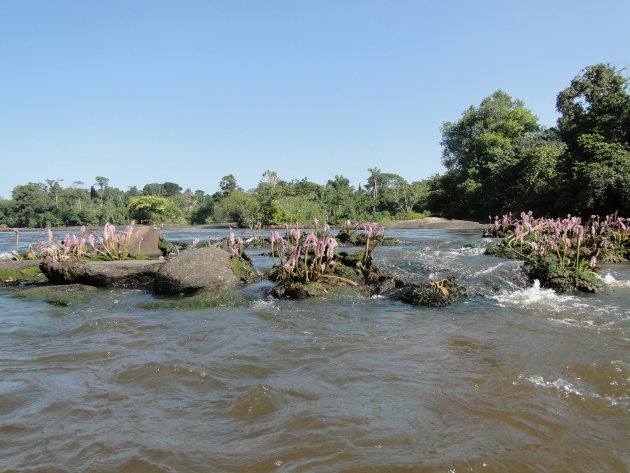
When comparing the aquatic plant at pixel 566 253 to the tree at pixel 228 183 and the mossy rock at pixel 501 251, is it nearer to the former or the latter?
the mossy rock at pixel 501 251

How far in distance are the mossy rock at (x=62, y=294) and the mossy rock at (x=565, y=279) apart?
29.8 feet

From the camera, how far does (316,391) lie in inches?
152

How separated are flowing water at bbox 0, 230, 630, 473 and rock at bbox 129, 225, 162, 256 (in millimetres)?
6855

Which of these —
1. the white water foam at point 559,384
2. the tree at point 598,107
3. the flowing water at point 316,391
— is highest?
the tree at point 598,107

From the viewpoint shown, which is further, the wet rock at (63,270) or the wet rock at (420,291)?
the wet rock at (63,270)

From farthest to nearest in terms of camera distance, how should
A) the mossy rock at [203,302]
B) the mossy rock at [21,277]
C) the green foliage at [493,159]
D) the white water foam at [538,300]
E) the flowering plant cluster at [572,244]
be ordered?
the green foliage at [493,159] → the flowering plant cluster at [572,244] → the mossy rock at [21,277] → the mossy rock at [203,302] → the white water foam at [538,300]

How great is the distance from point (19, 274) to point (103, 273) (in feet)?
8.92

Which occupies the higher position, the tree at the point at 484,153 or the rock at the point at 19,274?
the tree at the point at 484,153

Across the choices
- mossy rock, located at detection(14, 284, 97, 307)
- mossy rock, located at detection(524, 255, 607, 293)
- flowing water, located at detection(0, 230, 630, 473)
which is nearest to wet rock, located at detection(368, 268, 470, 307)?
flowing water, located at detection(0, 230, 630, 473)

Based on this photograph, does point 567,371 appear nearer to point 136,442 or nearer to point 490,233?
point 136,442

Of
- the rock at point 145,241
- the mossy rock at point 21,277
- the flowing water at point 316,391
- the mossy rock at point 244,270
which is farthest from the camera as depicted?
the rock at point 145,241

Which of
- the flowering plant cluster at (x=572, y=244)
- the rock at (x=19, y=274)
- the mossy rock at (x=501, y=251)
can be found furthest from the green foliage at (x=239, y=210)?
the rock at (x=19, y=274)

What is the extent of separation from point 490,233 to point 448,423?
20662 millimetres

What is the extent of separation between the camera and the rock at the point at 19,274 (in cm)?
1030
